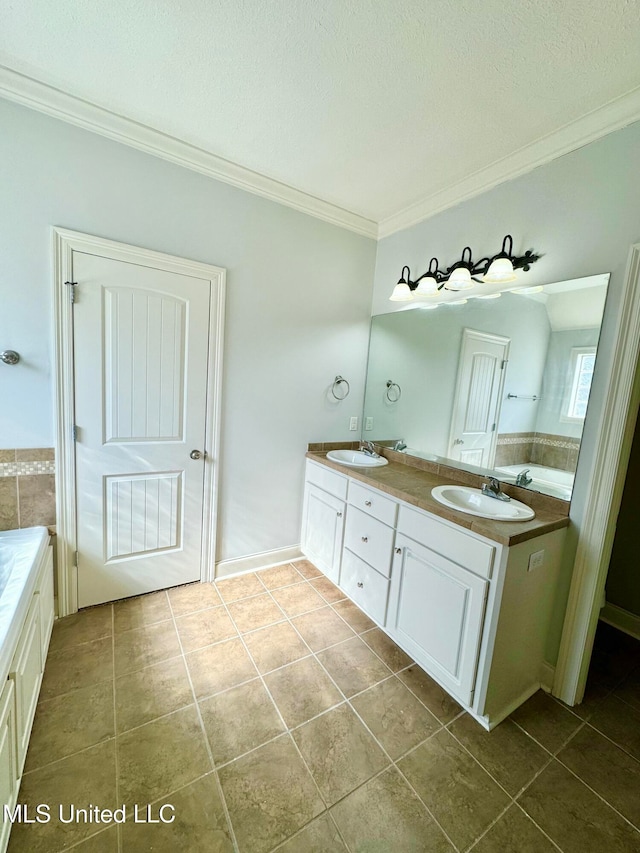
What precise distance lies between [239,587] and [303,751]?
3.80ft

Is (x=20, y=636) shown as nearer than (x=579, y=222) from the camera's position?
Yes

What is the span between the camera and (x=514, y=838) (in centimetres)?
112

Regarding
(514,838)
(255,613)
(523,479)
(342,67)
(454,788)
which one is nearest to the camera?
(514,838)

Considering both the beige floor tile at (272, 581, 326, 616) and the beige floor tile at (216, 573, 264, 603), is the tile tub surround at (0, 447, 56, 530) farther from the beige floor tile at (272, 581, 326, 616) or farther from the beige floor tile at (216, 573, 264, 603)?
the beige floor tile at (272, 581, 326, 616)

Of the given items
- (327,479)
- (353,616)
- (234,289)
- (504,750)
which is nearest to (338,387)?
(327,479)

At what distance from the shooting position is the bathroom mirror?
1639 mm

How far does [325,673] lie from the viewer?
1.73 metres

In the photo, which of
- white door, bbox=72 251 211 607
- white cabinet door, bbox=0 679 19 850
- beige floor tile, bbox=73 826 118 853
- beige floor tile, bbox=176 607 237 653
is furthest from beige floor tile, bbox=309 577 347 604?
white cabinet door, bbox=0 679 19 850

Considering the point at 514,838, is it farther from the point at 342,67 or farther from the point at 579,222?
the point at 342,67

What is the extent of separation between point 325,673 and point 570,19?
9.12 feet

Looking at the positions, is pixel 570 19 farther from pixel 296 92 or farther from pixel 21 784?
pixel 21 784

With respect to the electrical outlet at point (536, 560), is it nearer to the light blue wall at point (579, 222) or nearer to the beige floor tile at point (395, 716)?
the light blue wall at point (579, 222)

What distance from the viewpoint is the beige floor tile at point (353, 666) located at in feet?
5.52

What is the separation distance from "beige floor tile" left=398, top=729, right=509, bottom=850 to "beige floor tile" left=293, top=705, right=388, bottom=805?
137mm
